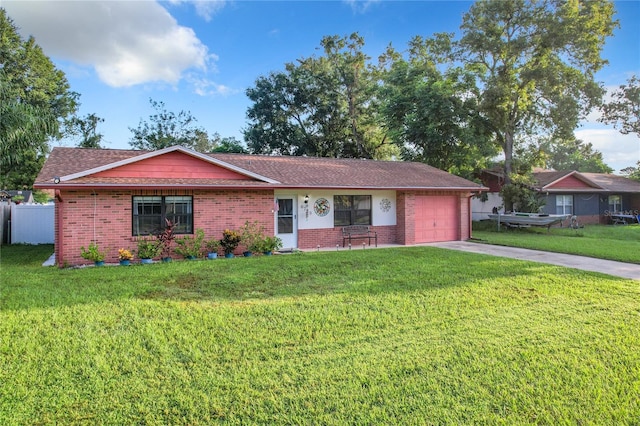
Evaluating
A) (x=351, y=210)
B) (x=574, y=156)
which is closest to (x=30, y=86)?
(x=351, y=210)

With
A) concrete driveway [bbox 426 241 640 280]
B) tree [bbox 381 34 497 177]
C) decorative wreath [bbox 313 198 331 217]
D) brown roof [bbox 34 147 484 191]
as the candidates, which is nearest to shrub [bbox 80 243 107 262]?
brown roof [bbox 34 147 484 191]

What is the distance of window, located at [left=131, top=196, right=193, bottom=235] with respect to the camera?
35.1 feet

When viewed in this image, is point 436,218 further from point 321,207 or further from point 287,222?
point 287,222

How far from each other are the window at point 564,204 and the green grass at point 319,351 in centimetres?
1897

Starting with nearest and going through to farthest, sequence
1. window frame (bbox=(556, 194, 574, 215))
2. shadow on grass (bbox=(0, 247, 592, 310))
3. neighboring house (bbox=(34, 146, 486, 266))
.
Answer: shadow on grass (bbox=(0, 247, 592, 310)) < neighboring house (bbox=(34, 146, 486, 266)) < window frame (bbox=(556, 194, 574, 215))

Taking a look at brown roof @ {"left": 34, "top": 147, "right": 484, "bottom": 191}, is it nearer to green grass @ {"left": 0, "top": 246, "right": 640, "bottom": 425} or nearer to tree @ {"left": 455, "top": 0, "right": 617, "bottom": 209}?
green grass @ {"left": 0, "top": 246, "right": 640, "bottom": 425}

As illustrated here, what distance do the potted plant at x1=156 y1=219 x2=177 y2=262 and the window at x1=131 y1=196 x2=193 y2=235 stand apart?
1.02 ft

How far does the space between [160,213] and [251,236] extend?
2.75 metres

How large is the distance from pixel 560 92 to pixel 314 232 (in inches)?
707

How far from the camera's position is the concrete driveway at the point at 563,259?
8922mm

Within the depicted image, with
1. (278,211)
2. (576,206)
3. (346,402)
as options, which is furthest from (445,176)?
(346,402)

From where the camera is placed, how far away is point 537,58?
70.2 ft

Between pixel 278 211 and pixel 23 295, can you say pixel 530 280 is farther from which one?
pixel 23 295

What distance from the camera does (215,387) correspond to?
139 inches
